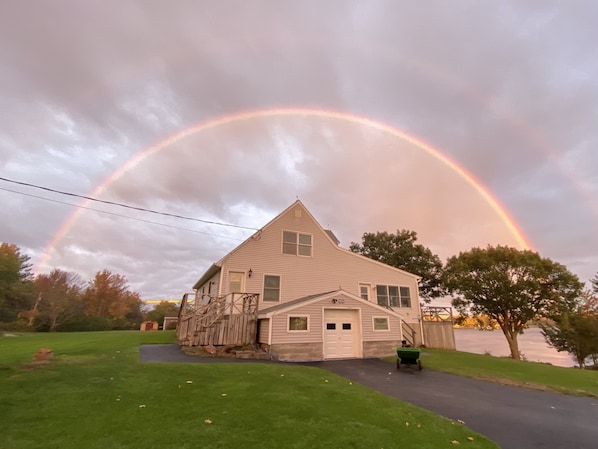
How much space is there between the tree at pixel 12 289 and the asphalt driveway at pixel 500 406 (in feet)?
115

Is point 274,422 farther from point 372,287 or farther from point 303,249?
point 372,287

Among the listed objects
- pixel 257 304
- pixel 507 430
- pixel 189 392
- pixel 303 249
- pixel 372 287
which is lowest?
pixel 507 430

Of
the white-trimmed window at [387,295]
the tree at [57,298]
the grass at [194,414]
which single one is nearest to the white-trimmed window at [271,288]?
the white-trimmed window at [387,295]

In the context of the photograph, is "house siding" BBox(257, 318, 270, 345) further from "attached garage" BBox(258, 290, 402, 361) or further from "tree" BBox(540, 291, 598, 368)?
"tree" BBox(540, 291, 598, 368)

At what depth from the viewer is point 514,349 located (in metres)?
26.9

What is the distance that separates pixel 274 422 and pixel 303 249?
14514 millimetres

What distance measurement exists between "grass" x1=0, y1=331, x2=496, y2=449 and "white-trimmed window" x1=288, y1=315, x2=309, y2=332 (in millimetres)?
6346

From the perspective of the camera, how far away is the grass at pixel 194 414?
439cm

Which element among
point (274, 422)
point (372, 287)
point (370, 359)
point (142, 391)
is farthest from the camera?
point (372, 287)

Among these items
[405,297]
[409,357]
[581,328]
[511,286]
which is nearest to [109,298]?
[405,297]

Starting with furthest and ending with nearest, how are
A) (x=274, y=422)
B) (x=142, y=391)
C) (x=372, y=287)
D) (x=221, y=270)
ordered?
(x=372, y=287), (x=221, y=270), (x=142, y=391), (x=274, y=422)

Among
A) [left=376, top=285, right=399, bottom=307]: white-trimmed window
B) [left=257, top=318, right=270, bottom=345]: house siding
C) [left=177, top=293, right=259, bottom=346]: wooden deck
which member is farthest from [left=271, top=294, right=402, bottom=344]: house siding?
[left=376, top=285, right=399, bottom=307]: white-trimmed window

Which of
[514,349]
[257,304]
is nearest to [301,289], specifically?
[257,304]

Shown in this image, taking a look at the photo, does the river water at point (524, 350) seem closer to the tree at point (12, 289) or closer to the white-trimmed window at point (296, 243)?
the white-trimmed window at point (296, 243)
